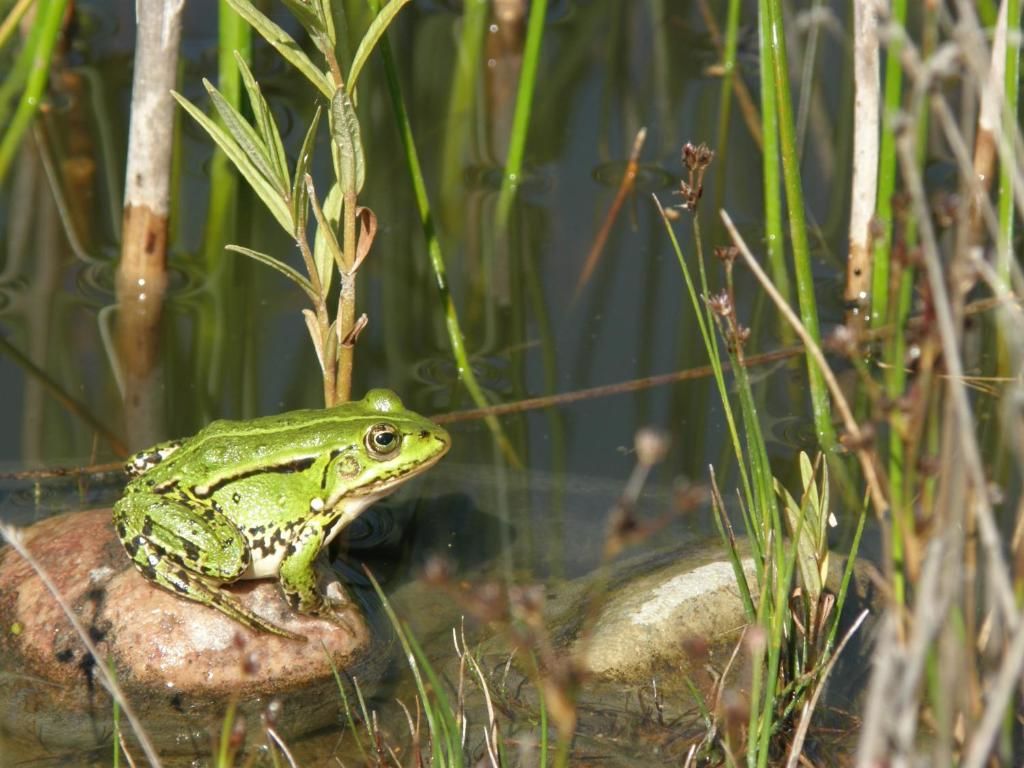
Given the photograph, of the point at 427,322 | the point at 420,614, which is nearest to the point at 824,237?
the point at 427,322

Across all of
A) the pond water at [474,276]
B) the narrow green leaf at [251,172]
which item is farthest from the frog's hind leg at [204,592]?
the narrow green leaf at [251,172]

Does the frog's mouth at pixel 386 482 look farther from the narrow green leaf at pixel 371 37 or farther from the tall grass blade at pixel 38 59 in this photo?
the tall grass blade at pixel 38 59

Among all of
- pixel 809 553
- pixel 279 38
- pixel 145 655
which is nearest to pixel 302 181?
pixel 279 38

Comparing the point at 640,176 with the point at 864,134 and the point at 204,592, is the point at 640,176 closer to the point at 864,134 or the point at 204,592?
the point at 864,134

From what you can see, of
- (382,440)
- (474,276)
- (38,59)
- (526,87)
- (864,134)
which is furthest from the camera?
(474,276)

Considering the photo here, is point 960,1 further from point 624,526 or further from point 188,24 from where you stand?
point 188,24

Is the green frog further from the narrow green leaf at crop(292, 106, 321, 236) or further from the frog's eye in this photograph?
the narrow green leaf at crop(292, 106, 321, 236)
